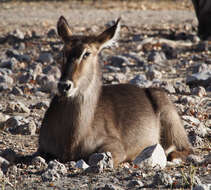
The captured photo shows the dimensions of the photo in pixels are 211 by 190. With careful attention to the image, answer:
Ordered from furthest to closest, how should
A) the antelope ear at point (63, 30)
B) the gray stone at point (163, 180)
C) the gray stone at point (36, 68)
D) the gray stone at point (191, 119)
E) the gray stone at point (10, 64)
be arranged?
1. the gray stone at point (10, 64)
2. the gray stone at point (36, 68)
3. the gray stone at point (191, 119)
4. the antelope ear at point (63, 30)
5. the gray stone at point (163, 180)

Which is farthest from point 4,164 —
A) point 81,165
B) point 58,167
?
point 81,165

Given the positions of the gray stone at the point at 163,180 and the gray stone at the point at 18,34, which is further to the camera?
the gray stone at the point at 18,34

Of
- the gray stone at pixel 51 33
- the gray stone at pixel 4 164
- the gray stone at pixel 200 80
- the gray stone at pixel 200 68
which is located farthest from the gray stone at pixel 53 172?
the gray stone at pixel 51 33

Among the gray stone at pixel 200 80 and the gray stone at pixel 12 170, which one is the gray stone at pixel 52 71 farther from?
the gray stone at pixel 12 170

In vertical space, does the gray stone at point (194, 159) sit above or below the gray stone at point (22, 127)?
below

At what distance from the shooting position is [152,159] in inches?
237

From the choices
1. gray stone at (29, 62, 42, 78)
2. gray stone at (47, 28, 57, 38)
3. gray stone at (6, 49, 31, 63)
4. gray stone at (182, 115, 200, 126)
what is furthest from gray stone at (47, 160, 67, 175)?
gray stone at (47, 28, 57, 38)

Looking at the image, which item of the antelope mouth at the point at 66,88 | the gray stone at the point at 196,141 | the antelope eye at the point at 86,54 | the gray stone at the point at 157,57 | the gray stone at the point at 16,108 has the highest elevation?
the gray stone at the point at 157,57

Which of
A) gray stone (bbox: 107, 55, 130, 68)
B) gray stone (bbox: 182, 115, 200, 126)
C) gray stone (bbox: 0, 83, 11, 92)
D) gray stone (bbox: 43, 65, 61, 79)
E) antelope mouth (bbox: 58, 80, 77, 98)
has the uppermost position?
gray stone (bbox: 107, 55, 130, 68)

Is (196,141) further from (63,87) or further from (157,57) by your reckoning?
(157,57)

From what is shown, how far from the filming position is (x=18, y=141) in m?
7.39

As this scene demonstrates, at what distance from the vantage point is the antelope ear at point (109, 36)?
22.3 ft

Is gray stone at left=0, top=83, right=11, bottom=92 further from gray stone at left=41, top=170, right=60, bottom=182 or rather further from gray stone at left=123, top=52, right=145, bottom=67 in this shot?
gray stone at left=41, top=170, right=60, bottom=182

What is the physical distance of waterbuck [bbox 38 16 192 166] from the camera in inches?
255
